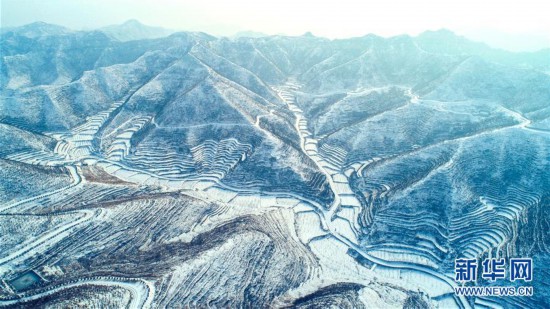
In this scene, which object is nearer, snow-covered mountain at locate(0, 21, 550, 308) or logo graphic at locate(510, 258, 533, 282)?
snow-covered mountain at locate(0, 21, 550, 308)

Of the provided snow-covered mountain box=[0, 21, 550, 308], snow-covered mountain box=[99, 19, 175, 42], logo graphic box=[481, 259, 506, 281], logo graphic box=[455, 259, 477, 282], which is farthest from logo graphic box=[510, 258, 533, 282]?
snow-covered mountain box=[99, 19, 175, 42]

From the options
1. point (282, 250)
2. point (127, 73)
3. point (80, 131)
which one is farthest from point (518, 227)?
point (127, 73)

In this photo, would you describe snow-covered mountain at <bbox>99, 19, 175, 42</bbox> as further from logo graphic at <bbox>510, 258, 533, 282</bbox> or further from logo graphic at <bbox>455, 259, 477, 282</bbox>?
logo graphic at <bbox>510, 258, 533, 282</bbox>

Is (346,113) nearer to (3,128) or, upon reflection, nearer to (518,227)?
(518,227)

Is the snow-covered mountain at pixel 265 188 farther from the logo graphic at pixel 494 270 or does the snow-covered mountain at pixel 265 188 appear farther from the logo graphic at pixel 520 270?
the logo graphic at pixel 494 270

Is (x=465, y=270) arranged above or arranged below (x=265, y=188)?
above

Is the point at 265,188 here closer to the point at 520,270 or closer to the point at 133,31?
the point at 520,270

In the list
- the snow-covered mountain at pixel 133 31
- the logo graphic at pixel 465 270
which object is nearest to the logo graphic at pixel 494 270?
the logo graphic at pixel 465 270

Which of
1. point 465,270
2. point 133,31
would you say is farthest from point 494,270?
point 133,31
